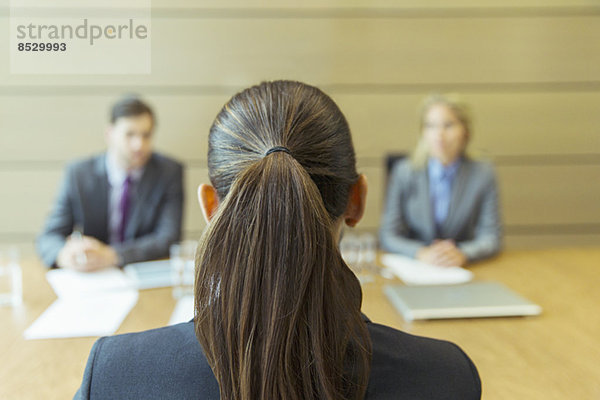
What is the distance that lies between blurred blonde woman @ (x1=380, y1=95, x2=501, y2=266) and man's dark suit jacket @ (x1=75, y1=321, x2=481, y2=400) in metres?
1.87

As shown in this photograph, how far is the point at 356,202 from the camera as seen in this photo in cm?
110

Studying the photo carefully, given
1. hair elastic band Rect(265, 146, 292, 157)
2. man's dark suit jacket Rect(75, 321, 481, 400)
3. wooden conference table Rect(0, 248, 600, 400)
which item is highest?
hair elastic band Rect(265, 146, 292, 157)

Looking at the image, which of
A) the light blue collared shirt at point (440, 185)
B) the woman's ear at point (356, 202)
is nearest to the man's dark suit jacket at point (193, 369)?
the woman's ear at point (356, 202)

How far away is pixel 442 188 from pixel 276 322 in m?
2.42

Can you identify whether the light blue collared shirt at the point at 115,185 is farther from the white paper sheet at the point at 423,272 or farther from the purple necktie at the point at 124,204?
the white paper sheet at the point at 423,272

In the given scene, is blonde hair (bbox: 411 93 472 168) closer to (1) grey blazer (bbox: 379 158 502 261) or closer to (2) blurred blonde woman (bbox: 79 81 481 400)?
(1) grey blazer (bbox: 379 158 502 261)

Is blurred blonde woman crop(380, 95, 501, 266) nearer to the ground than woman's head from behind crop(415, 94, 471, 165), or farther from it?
nearer to the ground

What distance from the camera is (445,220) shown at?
2.92 m

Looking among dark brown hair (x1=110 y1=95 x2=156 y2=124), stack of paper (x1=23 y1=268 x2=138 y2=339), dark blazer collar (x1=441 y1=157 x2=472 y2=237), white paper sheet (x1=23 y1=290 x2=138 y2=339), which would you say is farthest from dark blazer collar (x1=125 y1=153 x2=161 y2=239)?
dark blazer collar (x1=441 y1=157 x2=472 y2=237)

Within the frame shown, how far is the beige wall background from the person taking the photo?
3.76 meters

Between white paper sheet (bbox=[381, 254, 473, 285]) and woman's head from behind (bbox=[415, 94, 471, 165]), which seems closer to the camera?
white paper sheet (bbox=[381, 254, 473, 285])

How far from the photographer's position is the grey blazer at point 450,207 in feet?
9.35

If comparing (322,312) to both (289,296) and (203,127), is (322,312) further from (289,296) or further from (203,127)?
(203,127)

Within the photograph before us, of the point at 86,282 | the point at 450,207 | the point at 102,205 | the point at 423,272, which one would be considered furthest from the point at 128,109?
the point at 450,207
